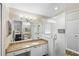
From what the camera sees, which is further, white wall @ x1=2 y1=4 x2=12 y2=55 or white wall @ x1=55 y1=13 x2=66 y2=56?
white wall @ x1=55 y1=13 x2=66 y2=56

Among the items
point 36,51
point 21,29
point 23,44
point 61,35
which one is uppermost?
point 21,29

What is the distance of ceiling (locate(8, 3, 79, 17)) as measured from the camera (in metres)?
1.35

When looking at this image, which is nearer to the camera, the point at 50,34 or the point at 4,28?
the point at 4,28

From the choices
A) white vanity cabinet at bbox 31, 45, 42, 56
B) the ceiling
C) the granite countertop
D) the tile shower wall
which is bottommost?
white vanity cabinet at bbox 31, 45, 42, 56

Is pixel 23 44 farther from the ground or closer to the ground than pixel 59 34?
closer to the ground

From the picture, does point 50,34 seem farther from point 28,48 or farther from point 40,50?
Answer: point 28,48

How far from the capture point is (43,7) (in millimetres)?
1407

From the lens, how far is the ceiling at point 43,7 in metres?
1.35

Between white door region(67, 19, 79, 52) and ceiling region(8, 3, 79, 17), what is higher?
ceiling region(8, 3, 79, 17)

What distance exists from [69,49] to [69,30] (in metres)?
0.34

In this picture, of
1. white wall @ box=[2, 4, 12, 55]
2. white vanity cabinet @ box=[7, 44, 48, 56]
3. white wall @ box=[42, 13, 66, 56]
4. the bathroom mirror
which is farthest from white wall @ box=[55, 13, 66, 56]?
white wall @ box=[2, 4, 12, 55]

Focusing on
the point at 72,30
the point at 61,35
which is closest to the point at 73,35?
the point at 72,30

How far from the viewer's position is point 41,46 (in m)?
1.49

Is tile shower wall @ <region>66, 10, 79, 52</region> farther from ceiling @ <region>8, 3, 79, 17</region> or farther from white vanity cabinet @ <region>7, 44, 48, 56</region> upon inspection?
white vanity cabinet @ <region>7, 44, 48, 56</region>
